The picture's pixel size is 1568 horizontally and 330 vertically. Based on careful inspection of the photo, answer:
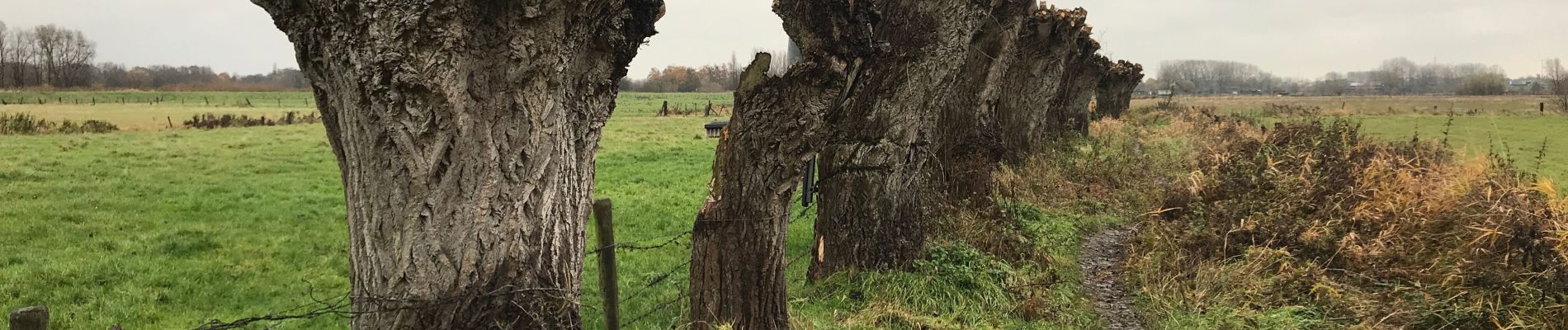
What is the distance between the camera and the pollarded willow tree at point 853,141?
4223 millimetres

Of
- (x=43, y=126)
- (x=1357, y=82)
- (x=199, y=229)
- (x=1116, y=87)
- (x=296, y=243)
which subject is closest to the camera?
(x=296, y=243)

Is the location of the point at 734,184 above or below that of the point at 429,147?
below

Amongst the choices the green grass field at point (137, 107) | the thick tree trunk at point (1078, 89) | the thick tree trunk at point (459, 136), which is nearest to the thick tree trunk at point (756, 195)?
the thick tree trunk at point (459, 136)

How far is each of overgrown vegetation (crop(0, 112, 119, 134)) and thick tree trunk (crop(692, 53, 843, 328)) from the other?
2878cm

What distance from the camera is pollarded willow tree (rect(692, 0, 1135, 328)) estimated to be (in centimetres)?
422

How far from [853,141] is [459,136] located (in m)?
Result: 3.95

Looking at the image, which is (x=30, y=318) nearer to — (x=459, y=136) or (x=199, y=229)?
(x=459, y=136)

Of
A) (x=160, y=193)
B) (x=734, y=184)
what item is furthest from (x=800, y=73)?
(x=160, y=193)

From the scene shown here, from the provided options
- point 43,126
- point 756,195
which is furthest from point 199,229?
point 43,126

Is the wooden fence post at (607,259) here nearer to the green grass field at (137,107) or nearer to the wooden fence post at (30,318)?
the wooden fence post at (30,318)

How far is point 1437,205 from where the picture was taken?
288 inches

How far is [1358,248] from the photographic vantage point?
22.0ft

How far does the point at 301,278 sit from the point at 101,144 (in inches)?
707

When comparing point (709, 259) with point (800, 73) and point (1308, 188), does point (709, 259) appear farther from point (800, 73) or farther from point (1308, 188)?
point (1308, 188)
